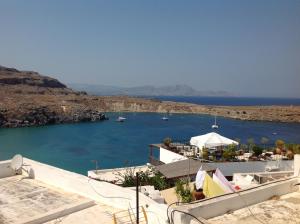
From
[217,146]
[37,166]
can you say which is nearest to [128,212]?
[37,166]

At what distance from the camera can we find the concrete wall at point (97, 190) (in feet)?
24.0

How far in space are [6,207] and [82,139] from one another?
60024mm

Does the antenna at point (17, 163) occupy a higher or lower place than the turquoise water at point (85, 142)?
higher

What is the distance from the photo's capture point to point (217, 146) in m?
24.3

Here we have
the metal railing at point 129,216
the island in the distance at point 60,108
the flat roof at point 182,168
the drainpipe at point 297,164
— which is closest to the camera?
the metal railing at point 129,216

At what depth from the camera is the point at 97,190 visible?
999 centimetres

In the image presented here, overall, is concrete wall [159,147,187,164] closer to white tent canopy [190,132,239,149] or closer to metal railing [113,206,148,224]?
white tent canopy [190,132,239,149]

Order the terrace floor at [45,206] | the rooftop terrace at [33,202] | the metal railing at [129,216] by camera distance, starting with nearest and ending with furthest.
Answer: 1. the metal railing at [129,216]
2. the terrace floor at [45,206]
3. the rooftop terrace at [33,202]

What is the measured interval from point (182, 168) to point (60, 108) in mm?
86414

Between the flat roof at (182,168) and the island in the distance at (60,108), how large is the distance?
74.6 metres

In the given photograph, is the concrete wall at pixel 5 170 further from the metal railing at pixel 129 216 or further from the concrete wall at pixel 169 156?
the concrete wall at pixel 169 156

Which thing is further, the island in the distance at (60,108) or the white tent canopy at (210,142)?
the island in the distance at (60,108)

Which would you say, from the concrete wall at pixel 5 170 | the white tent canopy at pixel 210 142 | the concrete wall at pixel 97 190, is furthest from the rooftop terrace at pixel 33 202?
the white tent canopy at pixel 210 142

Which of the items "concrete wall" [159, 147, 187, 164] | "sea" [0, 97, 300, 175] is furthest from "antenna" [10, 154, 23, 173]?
"sea" [0, 97, 300, 175]
